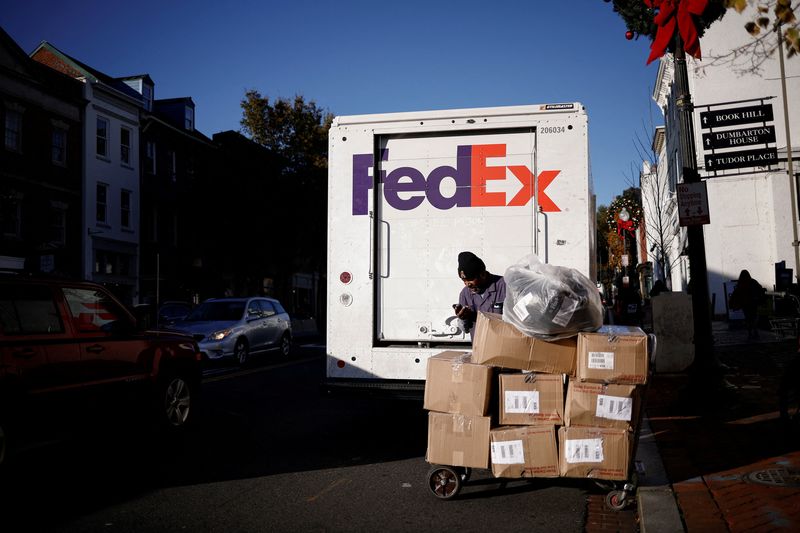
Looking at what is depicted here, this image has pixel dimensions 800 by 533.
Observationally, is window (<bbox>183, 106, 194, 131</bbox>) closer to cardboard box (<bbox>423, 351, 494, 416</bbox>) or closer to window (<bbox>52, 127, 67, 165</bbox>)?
window (<bbox>52, 127, 67, 165</bbox>)

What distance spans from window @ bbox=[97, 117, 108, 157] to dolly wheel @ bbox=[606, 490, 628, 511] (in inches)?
1188

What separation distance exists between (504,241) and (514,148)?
37.7 inches

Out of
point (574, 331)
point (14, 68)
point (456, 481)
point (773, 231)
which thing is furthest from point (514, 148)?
point (14, 68)

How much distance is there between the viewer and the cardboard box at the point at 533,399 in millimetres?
5051

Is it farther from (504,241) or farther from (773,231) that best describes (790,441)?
(773,231)

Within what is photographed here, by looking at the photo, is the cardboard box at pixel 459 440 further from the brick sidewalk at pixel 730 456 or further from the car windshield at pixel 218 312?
the car windshield at pixel 218 312

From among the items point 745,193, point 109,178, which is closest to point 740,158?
point 745,193

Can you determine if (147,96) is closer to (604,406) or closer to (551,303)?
(551,303)

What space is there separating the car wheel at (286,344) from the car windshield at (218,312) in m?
1.97

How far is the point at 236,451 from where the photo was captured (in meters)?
7.10

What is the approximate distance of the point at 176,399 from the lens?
789 cm

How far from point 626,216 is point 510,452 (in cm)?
2848

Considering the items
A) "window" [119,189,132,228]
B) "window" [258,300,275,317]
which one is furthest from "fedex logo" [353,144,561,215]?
"window" [119,189,132,228]

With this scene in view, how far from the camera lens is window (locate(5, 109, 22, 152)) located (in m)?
26.1
